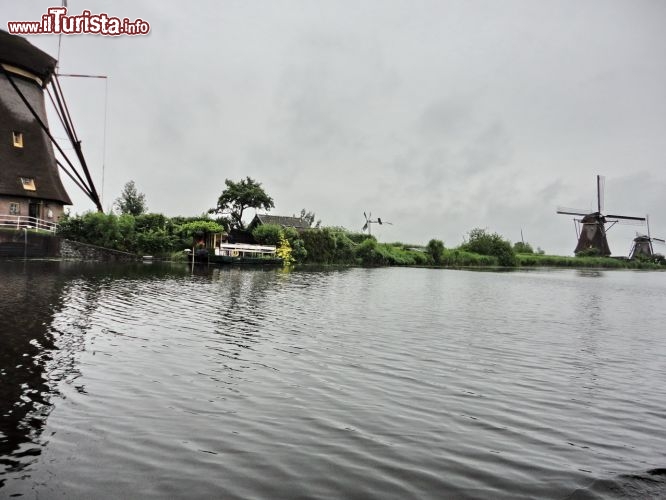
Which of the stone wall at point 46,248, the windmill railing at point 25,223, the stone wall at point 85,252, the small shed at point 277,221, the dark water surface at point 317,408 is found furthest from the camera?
the small shed at point 277,221

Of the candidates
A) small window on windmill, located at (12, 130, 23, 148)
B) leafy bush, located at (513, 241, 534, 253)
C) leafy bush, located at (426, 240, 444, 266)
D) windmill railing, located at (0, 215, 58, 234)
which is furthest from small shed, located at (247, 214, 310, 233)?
leafy bush, located at (513, 241, 534, 253)

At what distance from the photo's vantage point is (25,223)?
3866 cm

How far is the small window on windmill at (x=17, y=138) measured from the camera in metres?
41.3

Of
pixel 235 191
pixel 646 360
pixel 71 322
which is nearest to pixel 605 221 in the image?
pixel 235 191

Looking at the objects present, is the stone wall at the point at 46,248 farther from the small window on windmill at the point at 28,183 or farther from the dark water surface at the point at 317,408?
the dark water surface at the point at 317,408

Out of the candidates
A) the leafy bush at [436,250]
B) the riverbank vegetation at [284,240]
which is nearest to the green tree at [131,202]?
the riverbank vegetation at [284,240]

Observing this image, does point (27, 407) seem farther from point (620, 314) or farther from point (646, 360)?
point (620, 314)

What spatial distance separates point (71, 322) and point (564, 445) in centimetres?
1139

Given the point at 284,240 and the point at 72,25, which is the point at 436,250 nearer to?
the point at 284,240

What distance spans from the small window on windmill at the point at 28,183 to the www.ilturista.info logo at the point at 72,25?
1456 cm

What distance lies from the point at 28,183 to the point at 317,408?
143ft

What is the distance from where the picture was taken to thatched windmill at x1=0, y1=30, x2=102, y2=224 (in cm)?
3978

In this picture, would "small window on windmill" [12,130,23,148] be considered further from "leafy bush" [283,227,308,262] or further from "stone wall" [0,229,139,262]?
"leafy bush" [283,227,308,262]

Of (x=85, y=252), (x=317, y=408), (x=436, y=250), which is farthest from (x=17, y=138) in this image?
(x=436, y=250)
